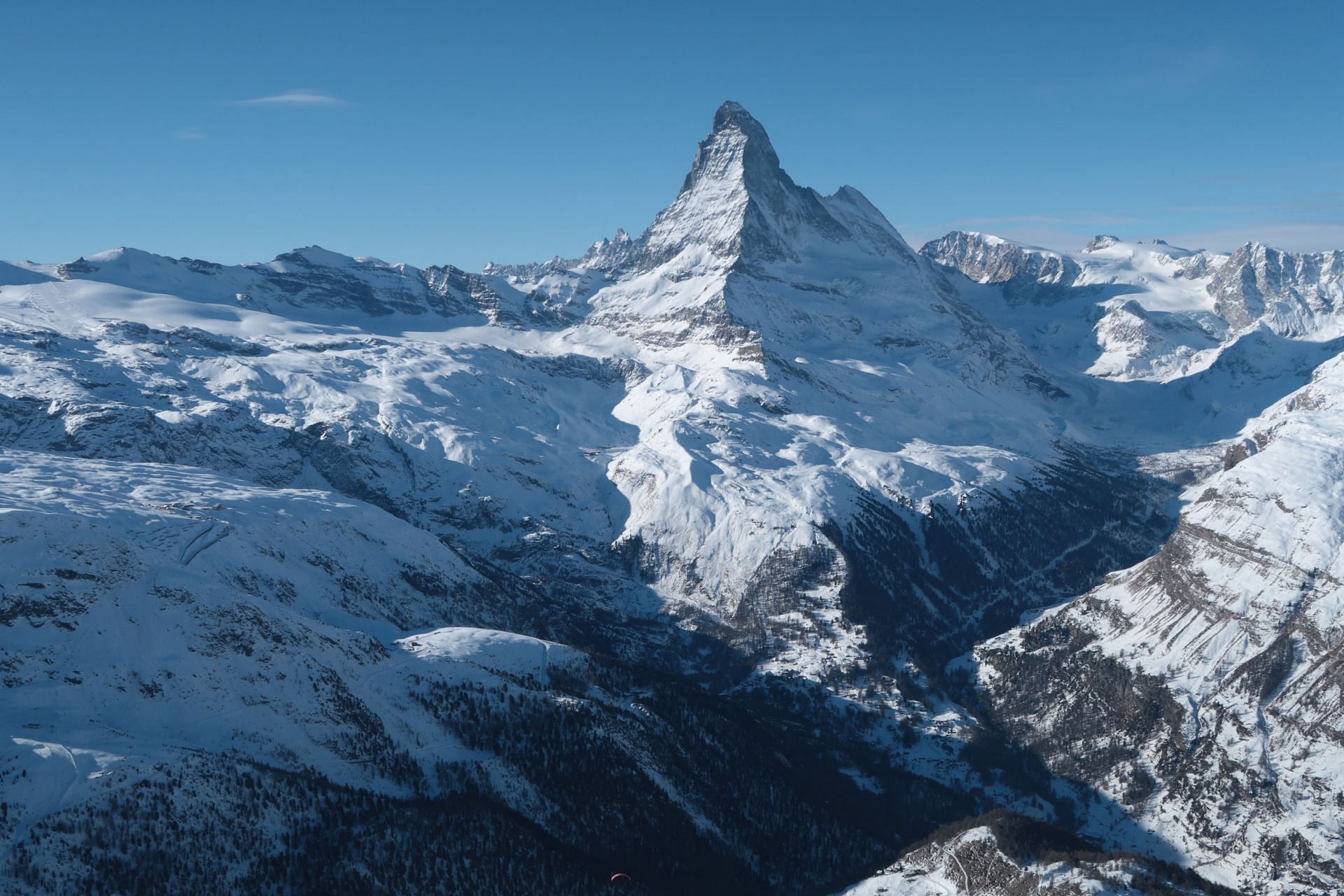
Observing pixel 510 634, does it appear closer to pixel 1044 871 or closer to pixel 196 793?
pixel 196 793

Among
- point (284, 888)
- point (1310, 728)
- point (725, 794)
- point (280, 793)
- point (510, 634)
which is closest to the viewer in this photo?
point (284, 888)

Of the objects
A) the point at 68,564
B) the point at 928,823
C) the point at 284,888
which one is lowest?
the point at 928,823

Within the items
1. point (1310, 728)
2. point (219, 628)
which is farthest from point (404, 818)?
point (1310, 728)

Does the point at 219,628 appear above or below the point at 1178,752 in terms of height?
above

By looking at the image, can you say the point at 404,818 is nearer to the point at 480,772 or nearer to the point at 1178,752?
the point at 480,772

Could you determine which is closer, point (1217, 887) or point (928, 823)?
point (1217, 887)

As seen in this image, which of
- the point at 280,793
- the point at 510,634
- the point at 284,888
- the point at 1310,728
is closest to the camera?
the point at 284,888

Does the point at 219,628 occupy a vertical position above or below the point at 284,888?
above

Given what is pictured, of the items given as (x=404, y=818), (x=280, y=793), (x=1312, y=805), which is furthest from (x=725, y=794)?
(x=1312, y=805)

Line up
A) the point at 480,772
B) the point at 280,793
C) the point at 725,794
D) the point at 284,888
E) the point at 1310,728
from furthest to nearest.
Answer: the point at 1310,728, the point at 725,794, the point at 480,772, the point at 280,793, the point at 284,888
